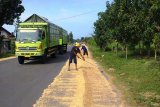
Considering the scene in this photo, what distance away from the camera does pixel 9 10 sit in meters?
56.9

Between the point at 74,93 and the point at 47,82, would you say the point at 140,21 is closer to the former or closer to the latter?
the point at 47,82

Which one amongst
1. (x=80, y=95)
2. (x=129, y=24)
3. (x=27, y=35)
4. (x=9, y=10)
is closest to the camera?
(x=80, y=95)

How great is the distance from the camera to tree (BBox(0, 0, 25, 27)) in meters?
Answer: 55.6

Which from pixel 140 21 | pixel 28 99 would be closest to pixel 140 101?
pixel 28 99

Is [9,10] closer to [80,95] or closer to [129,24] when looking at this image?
[129,24]

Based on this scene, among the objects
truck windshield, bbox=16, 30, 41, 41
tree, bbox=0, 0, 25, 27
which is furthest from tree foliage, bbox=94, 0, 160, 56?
tree, bbox=0, 0, 25, 27

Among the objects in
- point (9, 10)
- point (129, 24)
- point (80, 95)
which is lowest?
point (80, 95)

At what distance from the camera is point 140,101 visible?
12.2 meters

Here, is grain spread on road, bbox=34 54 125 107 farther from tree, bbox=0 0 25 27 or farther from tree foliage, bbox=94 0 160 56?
tree, bbox=0 0 25 27

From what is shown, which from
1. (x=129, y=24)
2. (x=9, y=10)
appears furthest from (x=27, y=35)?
(x=9, y=10)

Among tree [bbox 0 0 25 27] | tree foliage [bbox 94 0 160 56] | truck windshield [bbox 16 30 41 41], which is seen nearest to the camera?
tree foliage [bbox 94 0 160 56]

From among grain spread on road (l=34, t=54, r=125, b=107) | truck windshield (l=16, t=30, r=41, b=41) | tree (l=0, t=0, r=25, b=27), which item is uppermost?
tree (l=0, t=0, r=25, b=27)

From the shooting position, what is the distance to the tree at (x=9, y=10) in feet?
182

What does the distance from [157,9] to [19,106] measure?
32.4 feet
